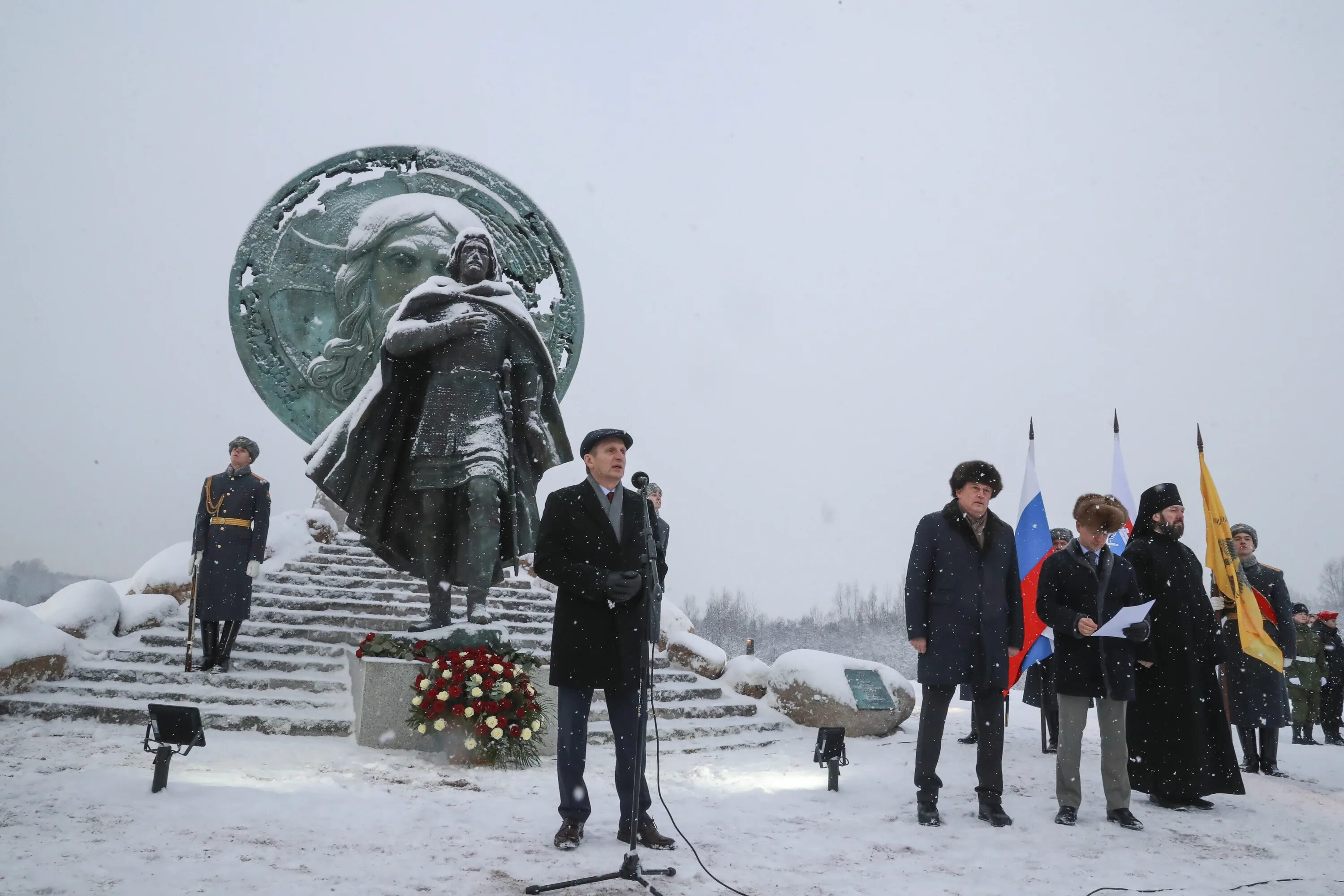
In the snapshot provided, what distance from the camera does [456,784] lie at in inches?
185

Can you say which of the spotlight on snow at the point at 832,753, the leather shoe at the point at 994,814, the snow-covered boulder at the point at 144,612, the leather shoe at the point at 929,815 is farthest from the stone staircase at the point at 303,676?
the leather shoe at the point at 994,814

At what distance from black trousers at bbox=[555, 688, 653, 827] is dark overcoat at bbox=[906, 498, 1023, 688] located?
1571mm

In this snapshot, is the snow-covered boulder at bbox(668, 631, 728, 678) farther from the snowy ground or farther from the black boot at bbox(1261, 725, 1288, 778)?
the black boot at bbox(1261, 725, 1288, 778)

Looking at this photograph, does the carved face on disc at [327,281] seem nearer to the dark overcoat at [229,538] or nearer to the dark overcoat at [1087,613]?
the dark overcoat at [229,538]

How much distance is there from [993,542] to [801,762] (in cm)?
231

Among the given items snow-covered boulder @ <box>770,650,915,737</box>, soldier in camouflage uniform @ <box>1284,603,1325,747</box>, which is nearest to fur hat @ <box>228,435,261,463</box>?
snow-covered boulder @ <box>770,650,915,737</box>

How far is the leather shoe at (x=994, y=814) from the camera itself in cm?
430

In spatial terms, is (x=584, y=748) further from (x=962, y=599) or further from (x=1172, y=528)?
(x=1172, y=528)

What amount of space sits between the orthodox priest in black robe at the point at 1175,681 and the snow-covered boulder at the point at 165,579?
734 centimetres

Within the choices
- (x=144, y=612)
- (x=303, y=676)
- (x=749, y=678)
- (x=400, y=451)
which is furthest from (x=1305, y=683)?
(x=144, y=612)

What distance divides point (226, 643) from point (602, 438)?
451 cm

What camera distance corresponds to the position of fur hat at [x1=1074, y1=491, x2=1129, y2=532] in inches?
190

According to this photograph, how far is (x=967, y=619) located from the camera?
445 cm

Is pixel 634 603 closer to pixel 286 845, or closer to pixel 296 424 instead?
pixel 286 845
